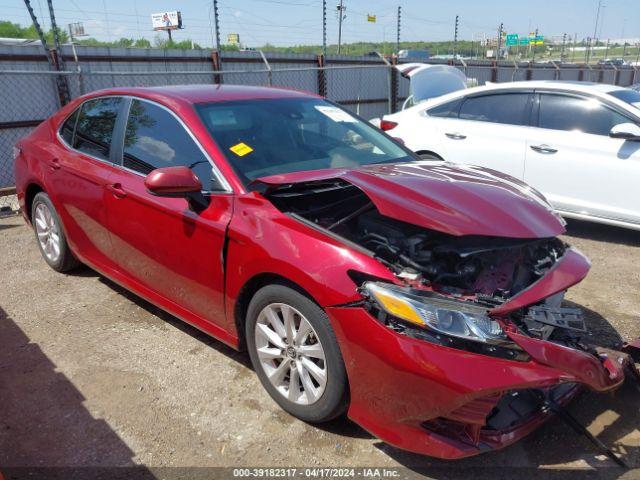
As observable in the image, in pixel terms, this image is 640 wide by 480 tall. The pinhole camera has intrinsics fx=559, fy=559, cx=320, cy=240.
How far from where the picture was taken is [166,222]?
331cm

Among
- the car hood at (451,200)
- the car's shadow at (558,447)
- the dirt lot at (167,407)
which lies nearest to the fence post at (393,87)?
the dirt lot at (167,407)

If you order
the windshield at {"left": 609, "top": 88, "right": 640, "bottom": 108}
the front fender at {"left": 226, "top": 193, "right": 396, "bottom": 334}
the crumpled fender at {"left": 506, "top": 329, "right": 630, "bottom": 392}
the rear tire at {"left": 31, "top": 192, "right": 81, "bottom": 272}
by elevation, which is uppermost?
the windshield at {"left": 609, "top": 88, "right": 640, "bottom": 108}

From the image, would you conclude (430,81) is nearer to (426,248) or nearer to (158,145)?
(158,145)

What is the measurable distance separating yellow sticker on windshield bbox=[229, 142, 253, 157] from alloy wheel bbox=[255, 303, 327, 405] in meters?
0.97

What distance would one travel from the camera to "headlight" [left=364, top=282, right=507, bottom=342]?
Result: 2.25 metres

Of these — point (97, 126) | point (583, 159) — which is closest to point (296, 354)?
point (97, 126)

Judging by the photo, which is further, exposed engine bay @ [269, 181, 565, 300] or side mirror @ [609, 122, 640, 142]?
side mirror @ [609, 122, 640, 142]

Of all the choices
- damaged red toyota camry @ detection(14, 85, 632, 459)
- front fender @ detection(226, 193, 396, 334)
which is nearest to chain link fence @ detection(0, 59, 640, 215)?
damaged red toyota camry @ detection(14, 85, 632, 459)

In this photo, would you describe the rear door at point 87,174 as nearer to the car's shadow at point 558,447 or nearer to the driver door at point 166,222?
the driver door at point 166,222

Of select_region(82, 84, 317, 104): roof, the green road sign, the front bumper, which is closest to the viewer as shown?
the front bumper

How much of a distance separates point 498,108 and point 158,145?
4.17 m

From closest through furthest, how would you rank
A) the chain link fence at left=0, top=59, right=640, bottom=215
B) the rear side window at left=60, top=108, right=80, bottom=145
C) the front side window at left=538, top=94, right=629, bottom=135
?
the rear side window at left=60, top=108, right=80, bottom=145
the front side window at left=538, top=94, right=629, bottom=135
the chain link fence at left=0, top=59, right=640, bottom=215

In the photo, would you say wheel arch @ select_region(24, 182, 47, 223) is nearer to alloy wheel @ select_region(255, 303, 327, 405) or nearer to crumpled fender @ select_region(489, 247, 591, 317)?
alloy wheel @ select_region(255, 303, 327, 405)

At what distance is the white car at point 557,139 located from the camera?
537 cm
